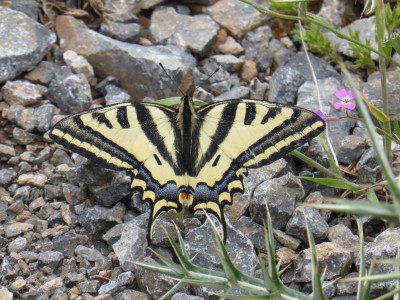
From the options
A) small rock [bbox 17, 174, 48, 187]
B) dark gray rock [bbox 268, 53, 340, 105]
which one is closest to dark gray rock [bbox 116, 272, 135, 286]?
small rock [bbox 17, 174, 48, 187]

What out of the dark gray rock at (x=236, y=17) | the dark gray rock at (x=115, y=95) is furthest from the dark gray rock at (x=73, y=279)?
the dark gray rock at (x=236, y=17)

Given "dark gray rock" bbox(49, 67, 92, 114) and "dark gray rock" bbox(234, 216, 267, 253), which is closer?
"dark gray rock" bbox(234, 216, 267, 253)

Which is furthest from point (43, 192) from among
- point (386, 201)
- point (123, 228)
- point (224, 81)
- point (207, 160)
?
point (386, 201)

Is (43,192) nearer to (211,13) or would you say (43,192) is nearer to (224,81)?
(224,81)

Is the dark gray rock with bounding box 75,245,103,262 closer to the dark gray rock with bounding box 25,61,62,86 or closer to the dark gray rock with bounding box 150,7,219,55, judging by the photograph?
the dark gray rock with bounding box 25,61,62,86

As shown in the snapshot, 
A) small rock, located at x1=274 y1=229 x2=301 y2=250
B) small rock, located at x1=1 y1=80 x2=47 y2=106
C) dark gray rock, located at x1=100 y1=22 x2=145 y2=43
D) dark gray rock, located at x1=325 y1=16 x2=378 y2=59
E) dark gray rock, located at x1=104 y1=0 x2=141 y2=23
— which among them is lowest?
small rock, located at x1=274 y1=229 x2=301 y2=250

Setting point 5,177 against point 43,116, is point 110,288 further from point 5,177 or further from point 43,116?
point 43,116
